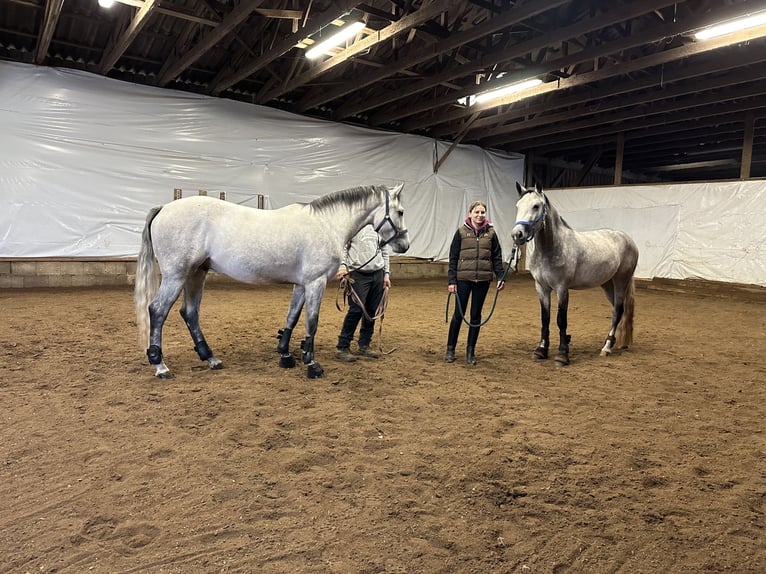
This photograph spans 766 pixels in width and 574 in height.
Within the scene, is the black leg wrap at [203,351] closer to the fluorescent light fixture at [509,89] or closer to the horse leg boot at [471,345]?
the horse leg boot at [471,345]

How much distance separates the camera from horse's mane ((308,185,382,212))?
3.85 meters

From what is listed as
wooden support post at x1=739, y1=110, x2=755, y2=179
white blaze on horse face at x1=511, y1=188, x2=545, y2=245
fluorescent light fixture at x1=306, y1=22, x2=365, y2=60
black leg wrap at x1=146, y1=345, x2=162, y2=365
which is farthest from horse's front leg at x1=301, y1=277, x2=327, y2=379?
wooden support post at x1=739, y1=110, x2=755, y2=179

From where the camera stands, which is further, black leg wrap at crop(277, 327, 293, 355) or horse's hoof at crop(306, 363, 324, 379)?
black leg wrap at crop(277, 327, 293, 355)

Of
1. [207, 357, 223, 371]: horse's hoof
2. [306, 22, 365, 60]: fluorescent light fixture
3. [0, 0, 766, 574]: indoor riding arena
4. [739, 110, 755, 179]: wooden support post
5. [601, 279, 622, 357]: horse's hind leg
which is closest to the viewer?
[0, 0, 766, 574]: indoor riding arena

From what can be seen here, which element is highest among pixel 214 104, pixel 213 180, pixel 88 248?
pixel 214 104

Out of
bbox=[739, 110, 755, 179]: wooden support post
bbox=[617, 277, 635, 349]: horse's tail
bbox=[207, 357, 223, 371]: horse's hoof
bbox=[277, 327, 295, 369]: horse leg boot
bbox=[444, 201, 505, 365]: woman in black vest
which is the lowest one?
bbox=[207, 357, 223, 371]: horse's hoof

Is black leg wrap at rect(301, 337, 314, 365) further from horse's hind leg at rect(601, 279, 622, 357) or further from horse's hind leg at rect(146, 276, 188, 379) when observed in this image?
horse's hind leg at rect(601, 279, 622, 357)

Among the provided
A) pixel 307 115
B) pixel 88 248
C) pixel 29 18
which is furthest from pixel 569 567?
pixel 307 115

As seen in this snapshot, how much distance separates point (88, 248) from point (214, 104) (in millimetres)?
3803

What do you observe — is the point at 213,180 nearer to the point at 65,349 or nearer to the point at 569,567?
the point at 65,349

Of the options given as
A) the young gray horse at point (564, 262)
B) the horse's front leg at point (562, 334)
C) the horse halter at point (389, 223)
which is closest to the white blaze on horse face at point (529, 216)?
the young gray horse at point (564, 262)

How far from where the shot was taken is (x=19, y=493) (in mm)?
1901

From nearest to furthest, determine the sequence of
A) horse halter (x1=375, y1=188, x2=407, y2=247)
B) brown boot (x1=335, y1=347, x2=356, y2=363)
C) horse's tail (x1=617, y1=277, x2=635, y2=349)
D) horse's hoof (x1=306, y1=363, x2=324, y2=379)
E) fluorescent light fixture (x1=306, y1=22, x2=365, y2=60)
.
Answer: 1. horse's hoof (x1=306, y1=363, x2=324, y2=379)
2. horse halter (x1=375, y1=188, x2=407, y2=247)
3. brown boot (x1=335, y1=347, x2=356, y2=363)
4. horse's tail (x1=617, y1=277, x2=635, y2=349)
5. fluorescent light fixture (x1=306, y1=22, x2=365, y2=60)

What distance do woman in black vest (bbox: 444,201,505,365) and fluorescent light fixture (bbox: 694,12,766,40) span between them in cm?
457
